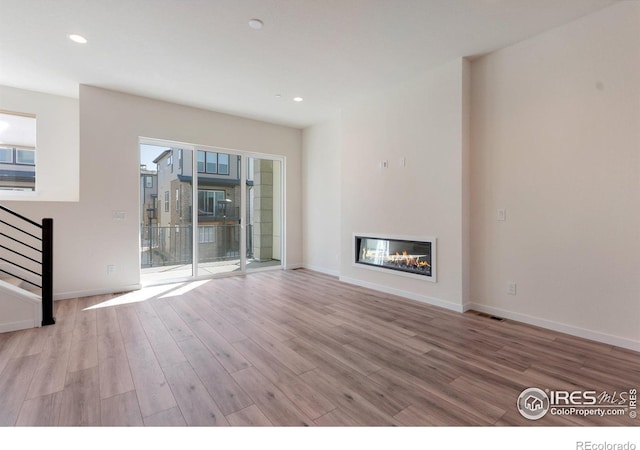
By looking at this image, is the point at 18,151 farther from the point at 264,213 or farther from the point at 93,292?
the point at 264,213

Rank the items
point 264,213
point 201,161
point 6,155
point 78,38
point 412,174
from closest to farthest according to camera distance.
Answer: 1. point 78,38
2. point 412,174
3. point 6,155
4. point 201,161
5. point 264,213

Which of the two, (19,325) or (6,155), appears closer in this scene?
(19,325)

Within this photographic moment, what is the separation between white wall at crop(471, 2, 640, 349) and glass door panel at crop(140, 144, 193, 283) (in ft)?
14.9

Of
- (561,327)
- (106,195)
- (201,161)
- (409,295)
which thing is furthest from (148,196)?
(561,327)

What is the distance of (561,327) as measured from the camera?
9.41 feet

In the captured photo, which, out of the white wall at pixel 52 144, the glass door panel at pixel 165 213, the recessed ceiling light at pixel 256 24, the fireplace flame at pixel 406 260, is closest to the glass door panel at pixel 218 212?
the glass door panel at pixel 165 213

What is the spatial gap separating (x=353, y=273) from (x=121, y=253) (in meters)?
3.63

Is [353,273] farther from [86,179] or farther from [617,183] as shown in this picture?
[86,179]

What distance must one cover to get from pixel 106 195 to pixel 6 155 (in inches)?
63.7

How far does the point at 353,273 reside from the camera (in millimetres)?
4871

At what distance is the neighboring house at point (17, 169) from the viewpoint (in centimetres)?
431

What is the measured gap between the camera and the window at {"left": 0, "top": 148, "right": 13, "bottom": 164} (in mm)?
4309

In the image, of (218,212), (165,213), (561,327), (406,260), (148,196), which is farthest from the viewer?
(218,212)

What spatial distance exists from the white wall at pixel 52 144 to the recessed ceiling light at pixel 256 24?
380 centimetres
